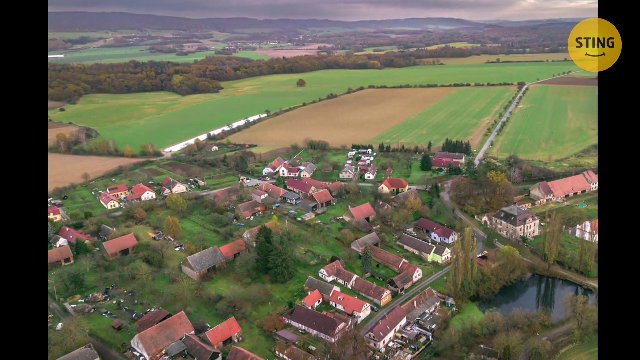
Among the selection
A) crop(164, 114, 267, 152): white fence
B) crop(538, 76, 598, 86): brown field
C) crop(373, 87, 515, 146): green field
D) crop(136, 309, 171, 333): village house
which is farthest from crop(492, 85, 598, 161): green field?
crop(136, 309, 171, 333): village house

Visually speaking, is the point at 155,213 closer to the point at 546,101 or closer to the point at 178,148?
the point at 178,148

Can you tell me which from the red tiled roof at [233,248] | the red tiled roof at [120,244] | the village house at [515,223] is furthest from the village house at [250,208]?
the village house at [515,223]

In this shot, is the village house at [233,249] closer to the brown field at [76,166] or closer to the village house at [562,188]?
the brown field at [76,166]

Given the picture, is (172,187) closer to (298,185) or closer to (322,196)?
(298,185)

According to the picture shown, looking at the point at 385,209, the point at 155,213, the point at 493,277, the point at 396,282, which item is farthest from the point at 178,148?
the point at 493,277
